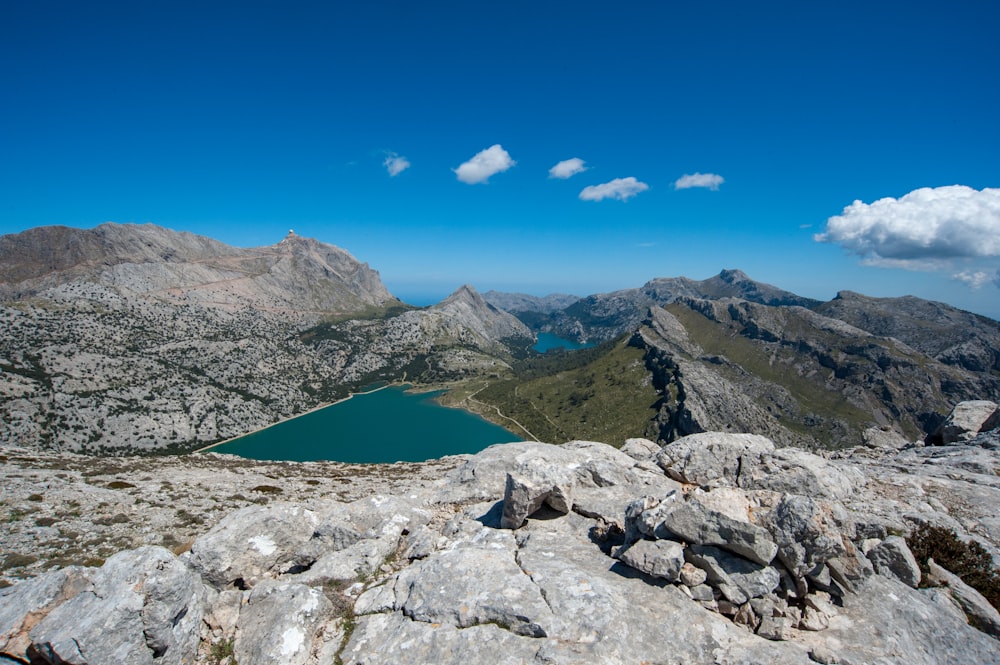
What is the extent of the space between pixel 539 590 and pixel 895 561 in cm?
1267

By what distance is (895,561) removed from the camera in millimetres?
14516

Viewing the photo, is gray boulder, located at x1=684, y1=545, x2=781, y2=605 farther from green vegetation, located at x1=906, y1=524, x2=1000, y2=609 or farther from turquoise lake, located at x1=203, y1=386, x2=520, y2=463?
turquoise lake, located at x1=203, y1=386, x2=520, y2=463

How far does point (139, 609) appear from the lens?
1171 cm

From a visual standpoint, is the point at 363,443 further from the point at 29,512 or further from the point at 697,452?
the point at 697,452

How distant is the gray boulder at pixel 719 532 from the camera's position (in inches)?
473

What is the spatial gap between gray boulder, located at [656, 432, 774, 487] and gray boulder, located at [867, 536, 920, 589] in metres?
5.25

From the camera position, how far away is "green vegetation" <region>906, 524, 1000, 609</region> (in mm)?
15898

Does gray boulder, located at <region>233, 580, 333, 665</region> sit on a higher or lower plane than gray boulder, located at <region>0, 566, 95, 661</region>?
lower

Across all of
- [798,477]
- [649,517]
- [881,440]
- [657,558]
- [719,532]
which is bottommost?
[881,440]

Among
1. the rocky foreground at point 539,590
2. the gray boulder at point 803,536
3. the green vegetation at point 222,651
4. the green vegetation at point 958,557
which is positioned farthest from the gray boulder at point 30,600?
the green vegetation at point 958,557

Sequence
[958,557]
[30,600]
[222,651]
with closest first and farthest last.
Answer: [30,600] → [222,651] → [958,557]

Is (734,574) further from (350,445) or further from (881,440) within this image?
(350,445)

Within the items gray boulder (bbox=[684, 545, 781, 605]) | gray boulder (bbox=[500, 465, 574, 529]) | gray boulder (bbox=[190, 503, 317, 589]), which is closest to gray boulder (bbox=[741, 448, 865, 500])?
gray boulder (bbox=[684, 545, 781, 605])

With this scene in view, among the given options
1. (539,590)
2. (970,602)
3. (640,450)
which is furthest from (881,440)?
(539,590)
